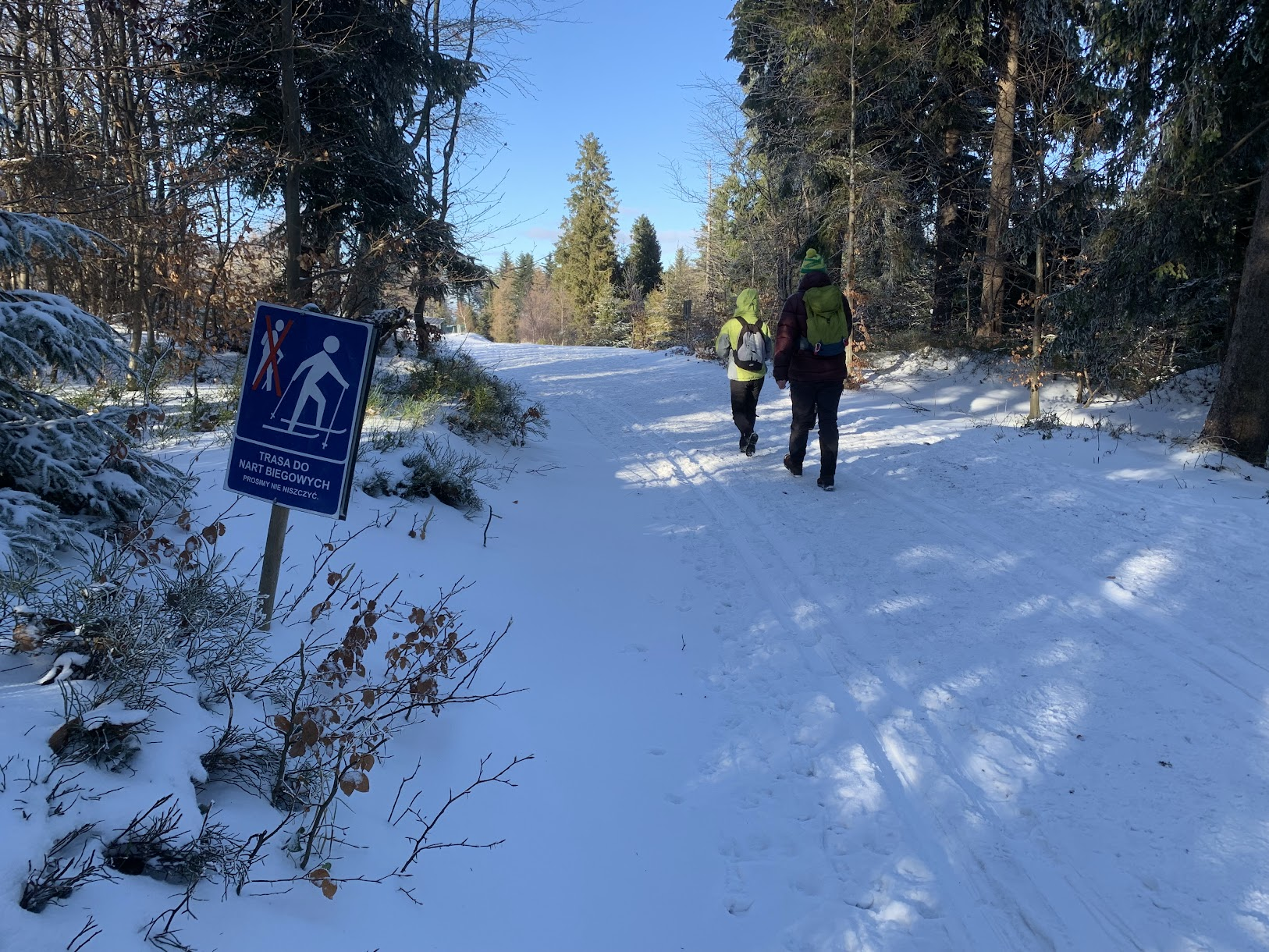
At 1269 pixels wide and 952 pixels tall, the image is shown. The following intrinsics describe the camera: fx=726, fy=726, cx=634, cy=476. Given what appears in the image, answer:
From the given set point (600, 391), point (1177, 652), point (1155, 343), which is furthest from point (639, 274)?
point (1177, 652)

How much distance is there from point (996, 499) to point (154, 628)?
270 inches

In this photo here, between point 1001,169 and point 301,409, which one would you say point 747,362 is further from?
point 1001,169

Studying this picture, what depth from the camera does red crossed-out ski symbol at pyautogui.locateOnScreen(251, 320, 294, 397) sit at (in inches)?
115

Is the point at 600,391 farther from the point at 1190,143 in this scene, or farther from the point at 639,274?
the point at 639,274

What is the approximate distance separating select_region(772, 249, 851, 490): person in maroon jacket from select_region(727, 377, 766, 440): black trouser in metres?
1.30

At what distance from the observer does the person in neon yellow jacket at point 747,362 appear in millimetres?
9344

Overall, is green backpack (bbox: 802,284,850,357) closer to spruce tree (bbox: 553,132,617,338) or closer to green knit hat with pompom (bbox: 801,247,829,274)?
green knit hat with pompom (bbox: 801,247,829,274)

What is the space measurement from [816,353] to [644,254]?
41.9 metres

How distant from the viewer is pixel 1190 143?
8562mm

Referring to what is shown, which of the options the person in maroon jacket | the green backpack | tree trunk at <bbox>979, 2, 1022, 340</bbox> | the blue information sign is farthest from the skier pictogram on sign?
tree trunk at <bbox>979, 2, 1022, 340</bbox>

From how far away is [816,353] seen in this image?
773 cm

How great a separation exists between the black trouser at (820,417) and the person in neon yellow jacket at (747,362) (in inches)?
49.2

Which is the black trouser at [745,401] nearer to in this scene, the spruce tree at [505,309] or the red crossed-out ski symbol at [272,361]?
the red crossed-out ski symbol at [272,361]

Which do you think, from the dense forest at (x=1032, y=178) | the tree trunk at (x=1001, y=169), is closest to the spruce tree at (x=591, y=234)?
the dense forest at (x=1032, y=178)
